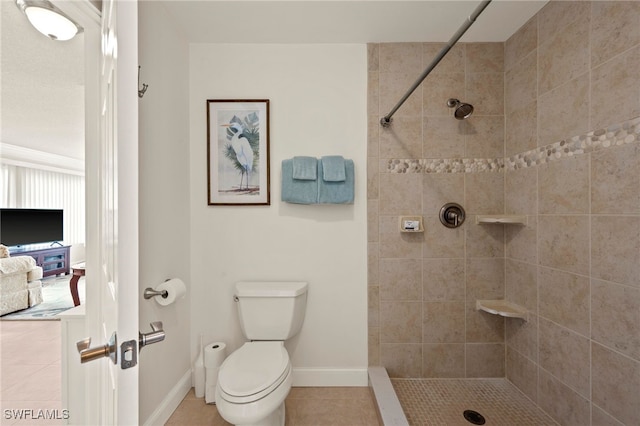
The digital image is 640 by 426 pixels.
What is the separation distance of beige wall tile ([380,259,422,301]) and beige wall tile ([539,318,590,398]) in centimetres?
67

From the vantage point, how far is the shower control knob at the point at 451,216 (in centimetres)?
180

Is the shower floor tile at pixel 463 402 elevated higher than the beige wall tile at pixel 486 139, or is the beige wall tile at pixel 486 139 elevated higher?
the beige wall tile at pixel 486 139

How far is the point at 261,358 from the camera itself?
1.43 metres

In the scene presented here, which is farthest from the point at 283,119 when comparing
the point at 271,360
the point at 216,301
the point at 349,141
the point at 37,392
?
the point at 37,392

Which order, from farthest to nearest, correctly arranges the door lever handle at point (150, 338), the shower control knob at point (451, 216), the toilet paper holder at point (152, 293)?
the shower control knob at point (451, 216)
the toilet paper holder at point (152, 293)
the door lever handle at point (150, 338)

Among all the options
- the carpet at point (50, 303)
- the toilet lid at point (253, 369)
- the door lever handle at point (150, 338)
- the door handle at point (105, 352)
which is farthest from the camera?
the carpet at point (50, 303)

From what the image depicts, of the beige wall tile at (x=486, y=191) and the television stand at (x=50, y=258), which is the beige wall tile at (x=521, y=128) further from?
the television stand at (x=50, y=258)

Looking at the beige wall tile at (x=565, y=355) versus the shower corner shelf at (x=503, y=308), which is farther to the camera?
the shower corner shelf at (x=503, y=308)

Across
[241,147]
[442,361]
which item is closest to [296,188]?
[241,147]

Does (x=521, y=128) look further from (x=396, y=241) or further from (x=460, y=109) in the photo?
(x=396, y=241)

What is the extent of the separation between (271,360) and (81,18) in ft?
5.44

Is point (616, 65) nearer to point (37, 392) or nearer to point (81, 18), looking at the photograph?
point (81, 18)

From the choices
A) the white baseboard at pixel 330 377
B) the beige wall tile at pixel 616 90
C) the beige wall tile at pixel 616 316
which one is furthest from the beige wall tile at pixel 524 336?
the beige wall tile at pixel 616 90

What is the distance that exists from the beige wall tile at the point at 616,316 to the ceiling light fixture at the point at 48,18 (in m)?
2.43
